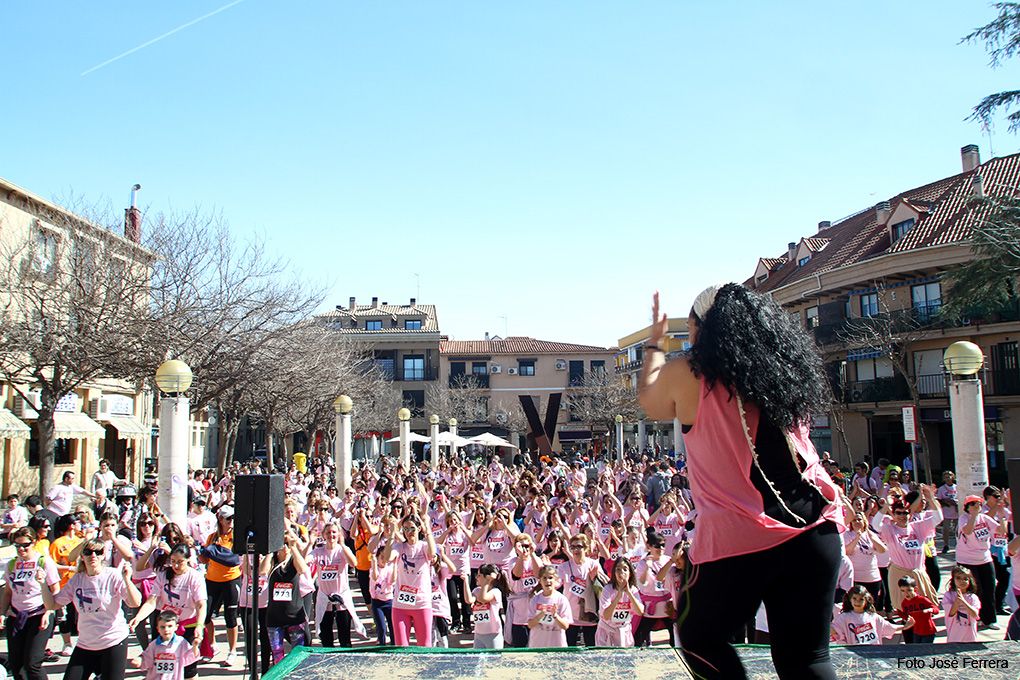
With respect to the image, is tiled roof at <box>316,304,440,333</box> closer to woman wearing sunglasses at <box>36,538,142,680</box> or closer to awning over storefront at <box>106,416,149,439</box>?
awning over storefront at <box>106,416,149,439</box>

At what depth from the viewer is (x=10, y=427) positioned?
2152 centimetres

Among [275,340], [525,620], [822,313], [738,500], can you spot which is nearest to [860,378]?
[822,313]

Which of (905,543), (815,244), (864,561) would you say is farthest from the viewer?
(815,244)

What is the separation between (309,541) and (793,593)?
793cm

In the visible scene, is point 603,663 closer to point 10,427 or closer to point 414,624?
point 414,624

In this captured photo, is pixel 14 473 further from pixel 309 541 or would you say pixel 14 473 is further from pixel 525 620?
pixel 525 620

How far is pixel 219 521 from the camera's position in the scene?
9383 millimetres

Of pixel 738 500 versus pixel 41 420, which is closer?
pixel 738 500

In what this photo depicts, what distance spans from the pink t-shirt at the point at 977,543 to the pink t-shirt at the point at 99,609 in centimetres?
922

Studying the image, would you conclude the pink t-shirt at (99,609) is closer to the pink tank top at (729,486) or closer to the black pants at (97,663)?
the black pants at (97,663)

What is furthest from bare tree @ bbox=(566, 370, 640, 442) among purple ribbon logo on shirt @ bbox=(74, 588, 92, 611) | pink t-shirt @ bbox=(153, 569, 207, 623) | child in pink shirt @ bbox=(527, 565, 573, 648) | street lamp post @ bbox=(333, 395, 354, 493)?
purple ribbon logo on shirt @ bbox=(74, 588, 92, 611)

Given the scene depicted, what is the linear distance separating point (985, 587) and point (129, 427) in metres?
28.3

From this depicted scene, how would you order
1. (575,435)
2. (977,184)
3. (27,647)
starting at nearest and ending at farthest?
(27,647)
(977,184)
(575,435)

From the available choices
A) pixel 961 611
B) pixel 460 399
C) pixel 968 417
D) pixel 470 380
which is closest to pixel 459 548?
pixel 961 611
